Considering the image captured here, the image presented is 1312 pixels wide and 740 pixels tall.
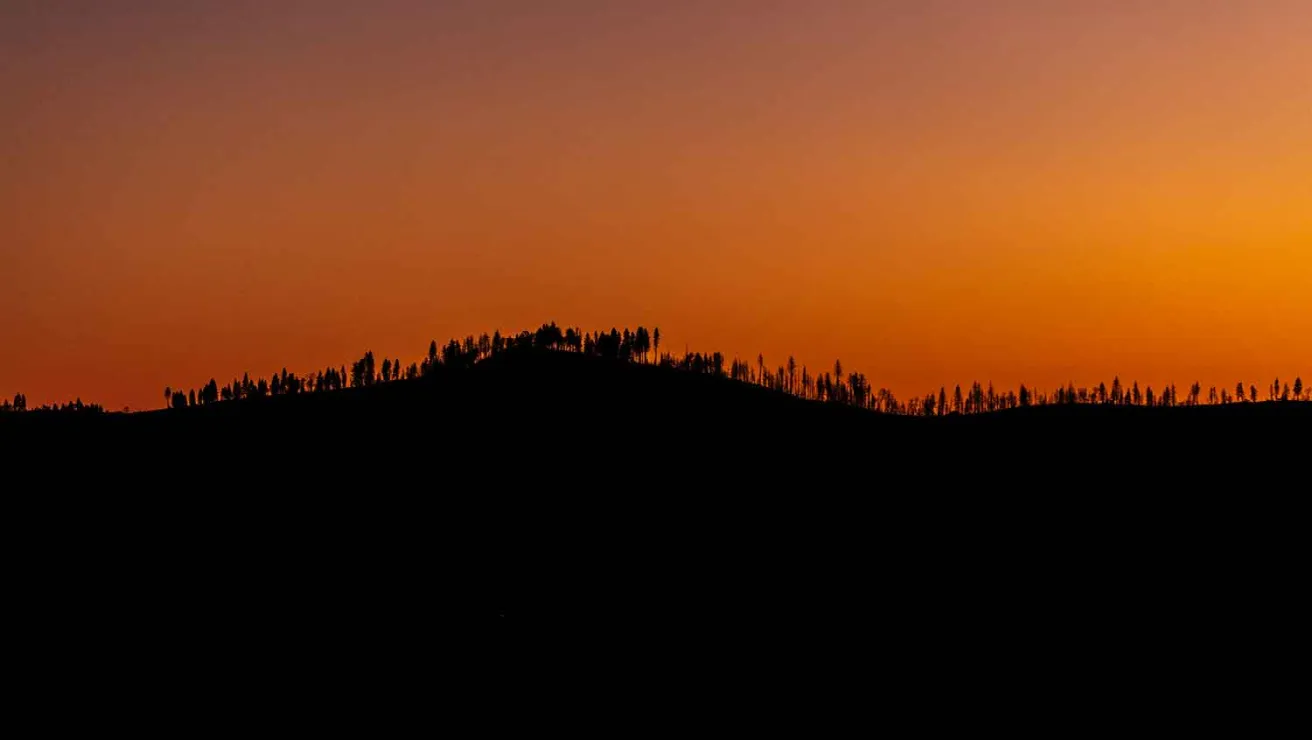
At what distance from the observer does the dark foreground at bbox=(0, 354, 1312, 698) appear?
73.5m

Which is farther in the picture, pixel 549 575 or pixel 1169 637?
pixel 549 575

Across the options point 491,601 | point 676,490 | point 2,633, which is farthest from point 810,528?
point 2,633

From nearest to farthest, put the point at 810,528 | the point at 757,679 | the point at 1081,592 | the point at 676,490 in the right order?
the point at 757,679, the point at 1081,592, the point at 810,528, the point at 676,490

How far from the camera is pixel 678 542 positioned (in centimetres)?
10125

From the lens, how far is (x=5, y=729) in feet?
199

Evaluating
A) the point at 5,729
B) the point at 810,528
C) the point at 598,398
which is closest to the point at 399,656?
the point at 5,729

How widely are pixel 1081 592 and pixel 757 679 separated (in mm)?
28913

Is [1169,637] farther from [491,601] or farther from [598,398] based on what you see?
[598,398]

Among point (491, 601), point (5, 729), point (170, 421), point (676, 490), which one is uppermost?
point (170, 421)

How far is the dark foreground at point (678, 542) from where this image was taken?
73500 mm

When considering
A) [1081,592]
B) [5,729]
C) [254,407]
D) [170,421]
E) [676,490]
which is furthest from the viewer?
[254,407]

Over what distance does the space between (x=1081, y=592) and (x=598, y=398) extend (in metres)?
108

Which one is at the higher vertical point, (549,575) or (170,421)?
(170,421)

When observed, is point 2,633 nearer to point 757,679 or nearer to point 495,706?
point 495,706
